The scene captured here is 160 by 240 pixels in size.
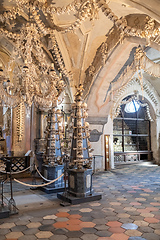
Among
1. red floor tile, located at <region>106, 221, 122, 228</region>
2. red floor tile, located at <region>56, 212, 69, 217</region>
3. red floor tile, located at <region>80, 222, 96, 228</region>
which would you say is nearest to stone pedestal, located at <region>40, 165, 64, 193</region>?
red floor tile, located at <region>56, 212, 69, 217</region>

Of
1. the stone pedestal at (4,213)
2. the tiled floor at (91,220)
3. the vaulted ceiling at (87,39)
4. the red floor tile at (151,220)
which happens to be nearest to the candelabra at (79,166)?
the tiled floor at (91,220)

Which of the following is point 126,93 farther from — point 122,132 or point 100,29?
point 100,29

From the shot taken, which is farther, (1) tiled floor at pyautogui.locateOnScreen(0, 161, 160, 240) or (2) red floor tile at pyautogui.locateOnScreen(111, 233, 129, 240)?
(1) tiled floor at pyautogui.locateOnScreen(0, 161, 160, 240)

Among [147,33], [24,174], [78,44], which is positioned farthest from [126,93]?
[147,33]

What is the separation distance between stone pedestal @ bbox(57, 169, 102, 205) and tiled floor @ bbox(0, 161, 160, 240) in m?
0.16

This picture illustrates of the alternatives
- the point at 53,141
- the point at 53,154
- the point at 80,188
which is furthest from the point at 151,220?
the point at 53,141

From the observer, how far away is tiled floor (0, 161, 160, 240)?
298 cm

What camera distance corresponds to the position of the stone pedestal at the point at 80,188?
→ 15.0 feet

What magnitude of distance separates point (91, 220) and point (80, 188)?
3.83 ft

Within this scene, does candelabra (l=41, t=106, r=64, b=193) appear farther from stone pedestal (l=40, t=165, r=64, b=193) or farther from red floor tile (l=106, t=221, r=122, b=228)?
red floor tile (l=106, t=221, r=122, b=228)

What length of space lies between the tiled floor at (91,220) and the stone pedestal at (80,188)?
16 cm

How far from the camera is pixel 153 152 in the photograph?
12.2 m

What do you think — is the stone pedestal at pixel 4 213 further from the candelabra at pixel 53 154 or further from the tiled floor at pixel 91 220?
the candelabra at pixel 53 154

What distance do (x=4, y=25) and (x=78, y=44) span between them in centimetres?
249
